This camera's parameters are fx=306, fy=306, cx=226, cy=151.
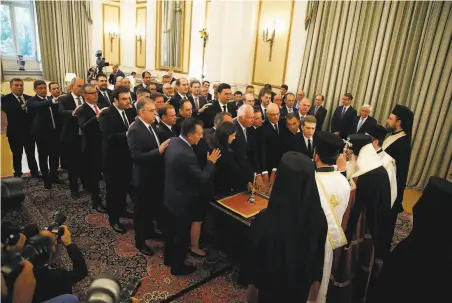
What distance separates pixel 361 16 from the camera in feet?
21.7

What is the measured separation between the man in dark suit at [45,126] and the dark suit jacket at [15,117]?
0.44 feet

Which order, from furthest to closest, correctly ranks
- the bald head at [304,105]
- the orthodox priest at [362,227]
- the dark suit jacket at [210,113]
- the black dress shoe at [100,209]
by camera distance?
1. the bald head at [304,105]
2. the dark suit jacket at [210,113]
3. the black dress shoe at [100,209]
4. the orthodox priest at [362,227]

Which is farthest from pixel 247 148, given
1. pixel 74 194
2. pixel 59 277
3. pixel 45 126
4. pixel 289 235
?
pixel 45 126

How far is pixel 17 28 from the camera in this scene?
10.5 metres

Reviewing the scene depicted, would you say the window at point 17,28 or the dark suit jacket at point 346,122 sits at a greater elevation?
the window at point 17,28

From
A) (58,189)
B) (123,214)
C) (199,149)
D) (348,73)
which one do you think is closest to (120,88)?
(199,149)

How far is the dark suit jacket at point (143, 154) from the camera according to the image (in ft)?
10.9

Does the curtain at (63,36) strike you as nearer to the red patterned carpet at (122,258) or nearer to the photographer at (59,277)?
the red patterned carpet at (122,258)

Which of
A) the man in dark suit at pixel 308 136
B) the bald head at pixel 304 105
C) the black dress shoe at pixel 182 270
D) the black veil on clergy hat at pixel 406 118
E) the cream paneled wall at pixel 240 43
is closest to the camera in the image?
the black dress shoe at pixel 182 270

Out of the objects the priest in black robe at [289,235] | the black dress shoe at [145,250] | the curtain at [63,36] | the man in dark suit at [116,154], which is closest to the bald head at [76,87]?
the man in dark suit at [116,154]

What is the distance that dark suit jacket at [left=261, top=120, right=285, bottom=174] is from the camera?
4.54 m

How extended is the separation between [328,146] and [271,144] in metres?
2.23

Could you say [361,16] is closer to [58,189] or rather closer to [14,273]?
[58,189]

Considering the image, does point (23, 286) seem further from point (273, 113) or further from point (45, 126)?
point (45, 126)
